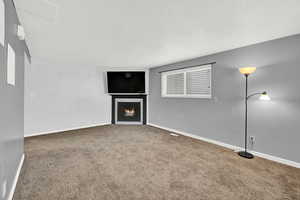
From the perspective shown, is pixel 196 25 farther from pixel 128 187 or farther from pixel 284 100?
pixel 128 187

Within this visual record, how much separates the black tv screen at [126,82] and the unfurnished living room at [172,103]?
1.32 metres

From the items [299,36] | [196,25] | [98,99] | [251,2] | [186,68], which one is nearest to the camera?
[251,2]

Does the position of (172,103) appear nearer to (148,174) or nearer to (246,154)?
(246,154)

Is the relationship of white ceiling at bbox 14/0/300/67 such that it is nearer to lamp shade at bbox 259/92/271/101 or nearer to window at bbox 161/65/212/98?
window at bbox 161/65/212/98

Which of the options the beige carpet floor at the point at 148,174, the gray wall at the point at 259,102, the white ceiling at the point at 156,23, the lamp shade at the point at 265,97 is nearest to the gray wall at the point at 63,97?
the beige carpet floor at the point at 148,174

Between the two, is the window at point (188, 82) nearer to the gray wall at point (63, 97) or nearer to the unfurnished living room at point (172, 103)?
the unfurnished living room at point (172, 103)

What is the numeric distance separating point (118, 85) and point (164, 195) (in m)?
3.94

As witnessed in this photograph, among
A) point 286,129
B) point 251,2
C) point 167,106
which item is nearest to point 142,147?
point 167,106

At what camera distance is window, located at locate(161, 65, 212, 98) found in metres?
3.25

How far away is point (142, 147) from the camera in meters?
2.76

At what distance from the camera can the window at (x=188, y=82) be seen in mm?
3248

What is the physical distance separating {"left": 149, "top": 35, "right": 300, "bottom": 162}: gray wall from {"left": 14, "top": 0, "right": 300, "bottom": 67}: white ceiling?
0.91ft

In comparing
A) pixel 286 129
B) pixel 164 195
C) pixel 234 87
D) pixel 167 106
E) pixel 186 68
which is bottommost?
pixel 164 195

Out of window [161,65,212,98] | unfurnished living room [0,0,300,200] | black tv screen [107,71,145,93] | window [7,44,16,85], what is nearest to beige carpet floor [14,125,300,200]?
unfurnished living room [0,0,300,200]
